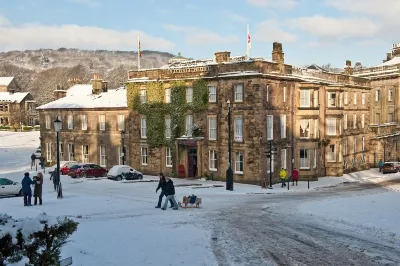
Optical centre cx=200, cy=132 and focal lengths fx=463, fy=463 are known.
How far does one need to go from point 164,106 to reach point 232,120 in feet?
26.7

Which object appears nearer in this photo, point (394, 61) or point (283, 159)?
point (283, 159)

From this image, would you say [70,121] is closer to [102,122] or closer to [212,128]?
[102,122]

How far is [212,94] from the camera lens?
4281 centimetres

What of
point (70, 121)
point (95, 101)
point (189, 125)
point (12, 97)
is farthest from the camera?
point (12, 97)

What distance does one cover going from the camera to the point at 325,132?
48.2m

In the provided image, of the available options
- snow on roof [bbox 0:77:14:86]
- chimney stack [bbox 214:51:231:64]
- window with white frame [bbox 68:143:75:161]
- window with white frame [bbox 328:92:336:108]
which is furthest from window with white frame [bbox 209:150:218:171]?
snow on roof [bbox 0:77:14:86]

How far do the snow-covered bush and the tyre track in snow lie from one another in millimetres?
5873

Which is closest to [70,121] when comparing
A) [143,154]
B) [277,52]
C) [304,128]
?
[143,154]

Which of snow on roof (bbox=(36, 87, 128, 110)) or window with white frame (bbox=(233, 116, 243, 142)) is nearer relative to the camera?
window with white frame (bbox=(233, 116, 243, 142))

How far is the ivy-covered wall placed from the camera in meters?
43.6

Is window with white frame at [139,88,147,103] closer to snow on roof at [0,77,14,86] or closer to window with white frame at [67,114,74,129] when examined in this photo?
window with white frame at [67,114,74,129]

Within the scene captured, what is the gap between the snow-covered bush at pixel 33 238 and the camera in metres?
9.92

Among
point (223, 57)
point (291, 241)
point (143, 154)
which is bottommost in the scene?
point (291, 241)

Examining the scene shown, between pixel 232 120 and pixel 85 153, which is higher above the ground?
pixel 232 120
